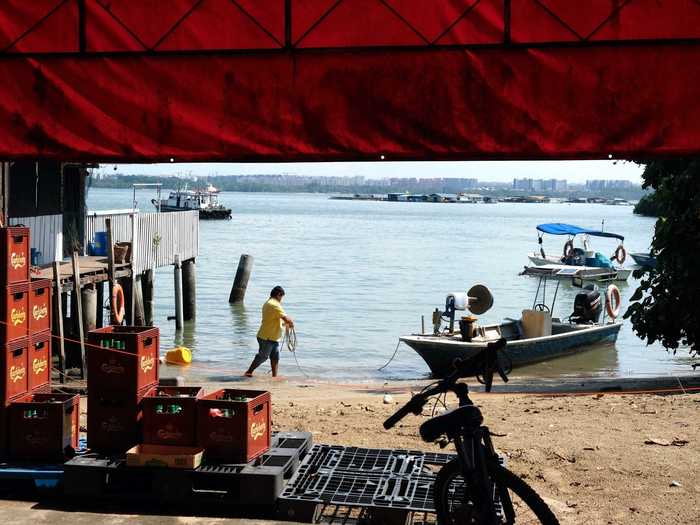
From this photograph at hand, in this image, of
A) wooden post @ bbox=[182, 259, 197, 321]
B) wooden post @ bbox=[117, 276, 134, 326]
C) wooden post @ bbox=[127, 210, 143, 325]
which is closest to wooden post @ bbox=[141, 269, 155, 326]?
wooden post @ bbox=[117, 276, 134, 326]

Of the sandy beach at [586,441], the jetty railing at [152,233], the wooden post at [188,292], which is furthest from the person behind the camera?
the wooden post at [188,292]

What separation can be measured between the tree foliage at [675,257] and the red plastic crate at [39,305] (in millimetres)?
12366

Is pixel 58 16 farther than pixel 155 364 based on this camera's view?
No

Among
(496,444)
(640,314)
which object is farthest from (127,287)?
(496,444)

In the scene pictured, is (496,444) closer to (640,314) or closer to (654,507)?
(654,507)

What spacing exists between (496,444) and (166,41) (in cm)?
565

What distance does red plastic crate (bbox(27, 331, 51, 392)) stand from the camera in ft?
29.7

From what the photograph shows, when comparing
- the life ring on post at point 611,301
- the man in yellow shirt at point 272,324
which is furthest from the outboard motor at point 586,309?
the man in yellow shirt at point 272,324

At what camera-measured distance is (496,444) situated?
34.6 feet

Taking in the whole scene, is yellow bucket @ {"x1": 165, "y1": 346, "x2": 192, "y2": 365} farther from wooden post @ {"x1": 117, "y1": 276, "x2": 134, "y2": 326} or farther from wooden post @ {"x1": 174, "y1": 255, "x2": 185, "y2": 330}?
wooden post @ {"x1": 174, "y1": 255, "x2": 185, "y2": 330}

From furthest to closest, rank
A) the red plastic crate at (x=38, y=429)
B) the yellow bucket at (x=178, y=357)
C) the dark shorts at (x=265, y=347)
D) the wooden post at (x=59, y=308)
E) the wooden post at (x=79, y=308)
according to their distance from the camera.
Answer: the yellow bucket at (x=178, y=357) → the wooden post at (x=79, y=308) → the wooden post at (x=59, y=308) → the dark shorts at (x=265, y=347) → the red plastic crate at (x=38, y=429)

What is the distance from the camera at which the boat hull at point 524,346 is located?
2238 centimetres

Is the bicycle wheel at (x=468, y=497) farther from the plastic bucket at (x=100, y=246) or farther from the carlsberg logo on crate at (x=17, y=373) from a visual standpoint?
the plastic bucket at (x=100, y=246)

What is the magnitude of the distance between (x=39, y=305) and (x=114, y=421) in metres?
1.56
